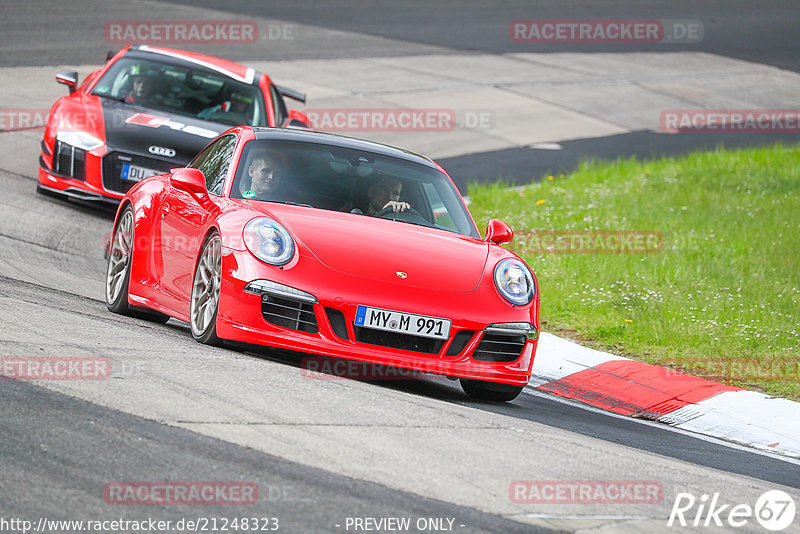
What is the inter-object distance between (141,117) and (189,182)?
16.6 ft

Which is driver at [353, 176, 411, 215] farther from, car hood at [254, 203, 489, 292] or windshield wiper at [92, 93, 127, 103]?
windshield wiper at [92, 93, 127, 103]

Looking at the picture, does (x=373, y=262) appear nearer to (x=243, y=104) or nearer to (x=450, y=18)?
(x=243, y=104)

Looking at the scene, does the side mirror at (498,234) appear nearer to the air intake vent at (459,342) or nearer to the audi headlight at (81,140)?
the air intake vent at (459,342)

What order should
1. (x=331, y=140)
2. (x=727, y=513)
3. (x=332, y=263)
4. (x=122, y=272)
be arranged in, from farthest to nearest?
(x=122, y=272)
(x=331, y=140)
(x=332, y=263)
(x=727, y=513)

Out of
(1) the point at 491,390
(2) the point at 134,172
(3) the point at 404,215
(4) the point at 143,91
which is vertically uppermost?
(3) the point at 404,215

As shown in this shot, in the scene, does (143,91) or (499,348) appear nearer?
(499,348)

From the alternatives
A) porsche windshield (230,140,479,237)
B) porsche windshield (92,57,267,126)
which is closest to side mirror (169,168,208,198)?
porsche windshield (230,140,479,237)

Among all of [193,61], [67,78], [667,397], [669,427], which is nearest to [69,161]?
[67,78]

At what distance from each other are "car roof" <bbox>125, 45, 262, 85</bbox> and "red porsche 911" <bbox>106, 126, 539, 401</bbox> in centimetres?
510

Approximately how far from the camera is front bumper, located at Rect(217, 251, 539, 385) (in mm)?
6402

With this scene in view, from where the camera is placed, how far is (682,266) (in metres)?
11.2

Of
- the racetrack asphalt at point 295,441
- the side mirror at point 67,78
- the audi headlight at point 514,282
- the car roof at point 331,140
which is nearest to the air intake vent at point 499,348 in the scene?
the audi headlight at point 514,282

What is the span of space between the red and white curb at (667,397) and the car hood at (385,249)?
1.42m

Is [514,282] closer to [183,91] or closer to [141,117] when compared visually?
[141,117]
